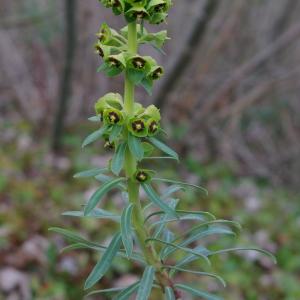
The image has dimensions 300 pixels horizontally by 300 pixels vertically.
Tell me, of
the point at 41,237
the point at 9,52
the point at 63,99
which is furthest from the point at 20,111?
the point at 41,237

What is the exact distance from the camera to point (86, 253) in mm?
4133

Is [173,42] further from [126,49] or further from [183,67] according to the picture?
[126,49]

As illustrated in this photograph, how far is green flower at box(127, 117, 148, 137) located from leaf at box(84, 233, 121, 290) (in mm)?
273

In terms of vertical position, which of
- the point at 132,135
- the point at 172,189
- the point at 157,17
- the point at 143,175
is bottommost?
the point at 172,189

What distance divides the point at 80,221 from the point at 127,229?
11.3 feet

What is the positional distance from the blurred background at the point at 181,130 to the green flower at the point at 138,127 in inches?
113

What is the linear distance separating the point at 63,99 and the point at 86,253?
195cm

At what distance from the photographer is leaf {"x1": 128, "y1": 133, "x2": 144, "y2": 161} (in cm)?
114

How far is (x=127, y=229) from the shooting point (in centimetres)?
116

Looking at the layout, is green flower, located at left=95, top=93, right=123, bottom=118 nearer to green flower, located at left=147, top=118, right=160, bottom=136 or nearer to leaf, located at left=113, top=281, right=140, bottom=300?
green flower, located at left=147, top=118, right=160, bottom=136

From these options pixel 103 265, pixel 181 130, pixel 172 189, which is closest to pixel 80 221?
pixel 181 130

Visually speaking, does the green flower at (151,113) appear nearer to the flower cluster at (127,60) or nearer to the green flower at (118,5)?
the flower cluster at (127,60)

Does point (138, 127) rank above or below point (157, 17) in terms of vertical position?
below

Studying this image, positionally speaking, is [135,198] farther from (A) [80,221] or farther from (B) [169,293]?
(A) [80,221]
